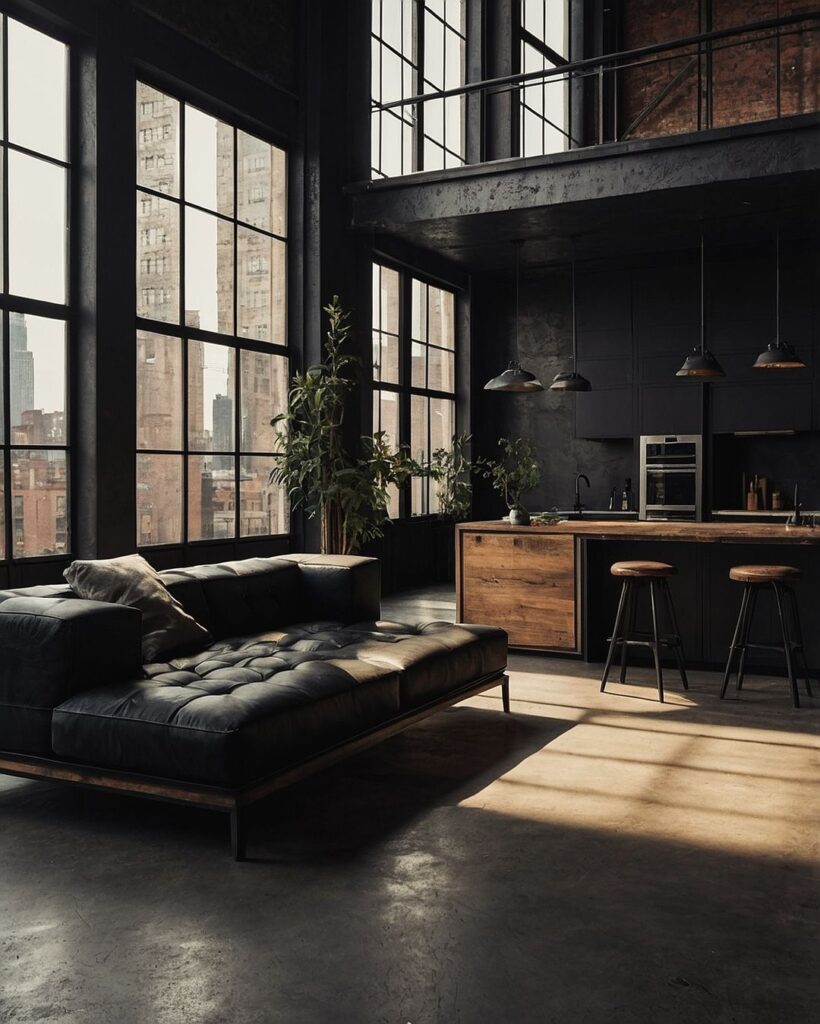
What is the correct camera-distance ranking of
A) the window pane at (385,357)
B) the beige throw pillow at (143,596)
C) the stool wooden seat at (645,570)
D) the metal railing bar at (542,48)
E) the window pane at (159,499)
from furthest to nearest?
the metal railing bar at (542,48), the window pane at (385,357), the window pane at (159,499), the stool wooden seat at (645,570), the beige throw pillow at (143,596)

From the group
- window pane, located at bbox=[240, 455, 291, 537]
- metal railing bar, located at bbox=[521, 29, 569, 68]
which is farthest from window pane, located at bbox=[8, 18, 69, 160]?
metal railing bar, located at bbox=[521, 29, 569, 68]

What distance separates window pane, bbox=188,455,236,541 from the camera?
688 cm

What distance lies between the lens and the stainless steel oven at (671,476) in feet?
31.5

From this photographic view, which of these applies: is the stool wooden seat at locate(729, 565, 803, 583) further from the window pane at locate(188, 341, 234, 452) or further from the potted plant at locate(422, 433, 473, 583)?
the potted plant at locate(422, 433, 473, 583)

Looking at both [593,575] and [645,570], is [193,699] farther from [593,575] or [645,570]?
[593,575]

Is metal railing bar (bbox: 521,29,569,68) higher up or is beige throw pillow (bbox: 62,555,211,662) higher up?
metal railing bar (bbox: 521,29,569,68)

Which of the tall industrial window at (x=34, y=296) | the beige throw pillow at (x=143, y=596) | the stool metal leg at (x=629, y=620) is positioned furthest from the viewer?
the stool metal leg at (x=629, y=620)

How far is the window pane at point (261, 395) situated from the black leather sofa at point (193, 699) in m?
3.02

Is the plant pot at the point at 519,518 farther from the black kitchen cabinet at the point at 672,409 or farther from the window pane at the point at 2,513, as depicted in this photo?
the black kitchen cabinet at the point at 672,409

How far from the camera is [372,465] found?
7.92 meters

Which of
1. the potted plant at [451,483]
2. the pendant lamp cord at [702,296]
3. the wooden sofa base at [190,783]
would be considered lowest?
the wooden sofa base at [190,783]

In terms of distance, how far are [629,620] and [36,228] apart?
4054 mm

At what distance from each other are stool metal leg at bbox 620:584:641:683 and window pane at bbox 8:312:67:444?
11.2ft

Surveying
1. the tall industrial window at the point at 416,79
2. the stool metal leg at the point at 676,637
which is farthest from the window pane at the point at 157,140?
the stool metal leg at the point at 676,637
